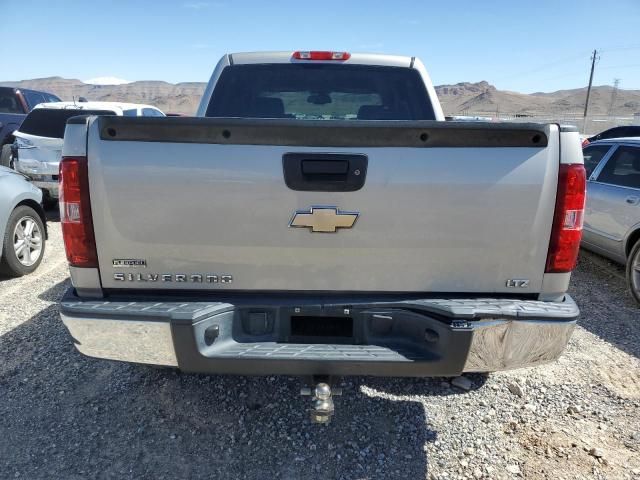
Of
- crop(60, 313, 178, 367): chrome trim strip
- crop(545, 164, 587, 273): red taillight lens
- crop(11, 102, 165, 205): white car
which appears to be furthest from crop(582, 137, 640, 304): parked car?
crop(11, 102, 165, 205): white car

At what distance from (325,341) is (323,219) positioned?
0.60 meters

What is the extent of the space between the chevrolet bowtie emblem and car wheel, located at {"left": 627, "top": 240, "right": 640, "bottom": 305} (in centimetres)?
427

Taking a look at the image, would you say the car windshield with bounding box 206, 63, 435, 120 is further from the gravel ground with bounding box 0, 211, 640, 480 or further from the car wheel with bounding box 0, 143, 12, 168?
the car wheel with bounding box 0, 143, 12, 168

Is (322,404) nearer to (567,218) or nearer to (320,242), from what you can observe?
(320,242)

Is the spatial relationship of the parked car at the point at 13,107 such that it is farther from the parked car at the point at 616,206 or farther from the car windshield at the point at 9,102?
the parked car at the point at 616,206

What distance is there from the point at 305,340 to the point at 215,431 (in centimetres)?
101

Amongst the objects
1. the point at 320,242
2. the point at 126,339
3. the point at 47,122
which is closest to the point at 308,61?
the point at 320,242

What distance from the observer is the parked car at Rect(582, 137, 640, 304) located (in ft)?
16.5

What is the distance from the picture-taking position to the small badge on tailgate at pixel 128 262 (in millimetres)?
2096

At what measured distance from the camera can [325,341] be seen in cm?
219

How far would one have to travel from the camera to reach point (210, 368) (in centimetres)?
207

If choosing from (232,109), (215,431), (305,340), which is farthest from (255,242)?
(232,109)

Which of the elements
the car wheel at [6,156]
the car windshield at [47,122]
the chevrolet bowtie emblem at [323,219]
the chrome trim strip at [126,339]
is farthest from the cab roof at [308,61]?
the car wheel at [6,156]

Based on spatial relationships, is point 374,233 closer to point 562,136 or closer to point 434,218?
point 434,218
